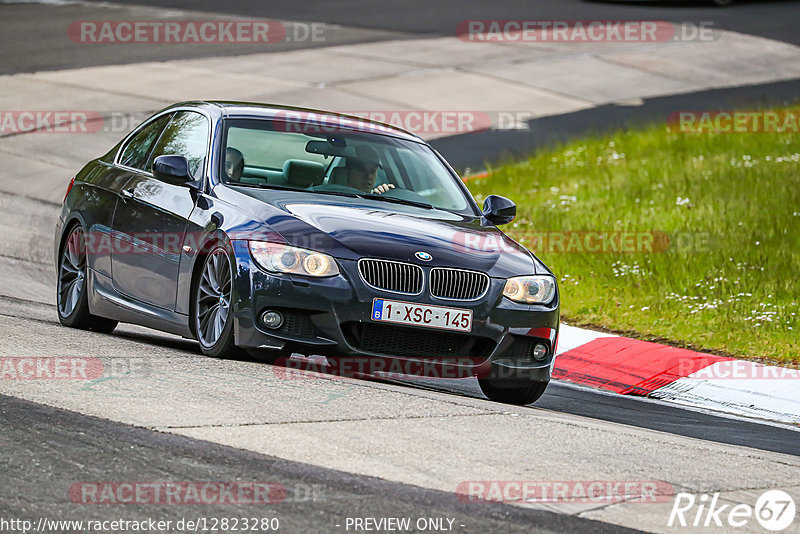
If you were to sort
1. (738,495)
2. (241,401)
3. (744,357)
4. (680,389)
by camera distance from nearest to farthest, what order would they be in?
1. (738,495)
2. (241,401)
3. (680,389)
4. (744,357)

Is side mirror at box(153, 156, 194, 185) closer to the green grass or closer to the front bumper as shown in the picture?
the front bumper

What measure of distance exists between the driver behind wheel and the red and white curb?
7.13 ft

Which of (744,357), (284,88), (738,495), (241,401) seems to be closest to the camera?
(738,495)

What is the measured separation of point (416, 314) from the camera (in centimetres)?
711

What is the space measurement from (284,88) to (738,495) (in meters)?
16.7

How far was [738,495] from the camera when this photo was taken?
18.2ft

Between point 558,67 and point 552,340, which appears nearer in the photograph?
point 552,340

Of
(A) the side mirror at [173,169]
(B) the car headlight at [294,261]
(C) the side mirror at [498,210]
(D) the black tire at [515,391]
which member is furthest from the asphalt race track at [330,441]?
(C) the side mirror at [498,210]

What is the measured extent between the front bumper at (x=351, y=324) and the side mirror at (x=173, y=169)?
0.95m

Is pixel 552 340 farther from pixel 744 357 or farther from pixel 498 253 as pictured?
pixel 744 357

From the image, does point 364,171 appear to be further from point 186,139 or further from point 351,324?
point 351,324

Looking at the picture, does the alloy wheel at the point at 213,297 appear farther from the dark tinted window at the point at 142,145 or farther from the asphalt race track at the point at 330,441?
the dark tinted window at the point at 142,145

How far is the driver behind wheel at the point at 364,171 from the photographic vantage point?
8.34 m

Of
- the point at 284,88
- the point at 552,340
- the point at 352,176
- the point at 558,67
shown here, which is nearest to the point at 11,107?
the point at 284,88
